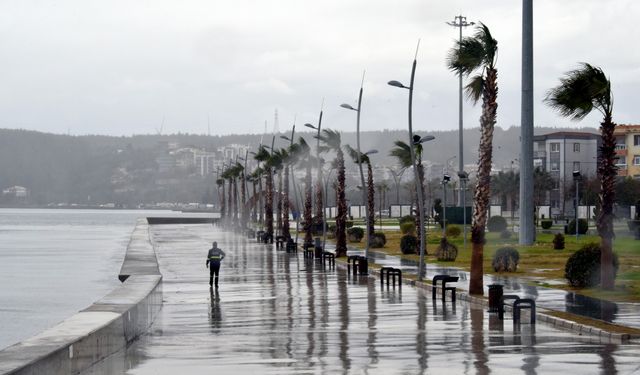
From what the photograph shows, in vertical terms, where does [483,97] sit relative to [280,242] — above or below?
above

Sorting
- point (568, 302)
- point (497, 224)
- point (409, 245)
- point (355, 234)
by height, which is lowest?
point (568, 302)

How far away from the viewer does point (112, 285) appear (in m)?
58.3

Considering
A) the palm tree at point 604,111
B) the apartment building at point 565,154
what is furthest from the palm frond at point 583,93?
the apartment building at point 565,154

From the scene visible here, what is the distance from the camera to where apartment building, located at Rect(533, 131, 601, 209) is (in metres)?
153

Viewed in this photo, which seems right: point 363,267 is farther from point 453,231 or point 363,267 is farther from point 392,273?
point 453,231

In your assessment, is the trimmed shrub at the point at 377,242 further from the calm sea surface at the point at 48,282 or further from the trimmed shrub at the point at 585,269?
→ the trimmed shrub at the point at 585,269

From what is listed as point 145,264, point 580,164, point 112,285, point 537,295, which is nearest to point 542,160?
point 580,164

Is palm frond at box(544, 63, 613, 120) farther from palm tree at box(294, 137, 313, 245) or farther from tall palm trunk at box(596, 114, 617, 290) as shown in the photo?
palm tree at box(294, 137, 313, 245)

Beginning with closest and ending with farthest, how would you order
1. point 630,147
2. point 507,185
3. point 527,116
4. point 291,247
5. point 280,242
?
point 527,116
point 291,247
point 280,242
point 507,185
point 630,147

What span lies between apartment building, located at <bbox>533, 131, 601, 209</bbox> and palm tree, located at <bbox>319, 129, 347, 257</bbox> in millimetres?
83975

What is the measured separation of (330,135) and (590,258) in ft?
113

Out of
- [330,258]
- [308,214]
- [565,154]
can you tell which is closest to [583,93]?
[330,258]

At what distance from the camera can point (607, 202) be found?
1281 inches

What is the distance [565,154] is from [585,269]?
121879mm
